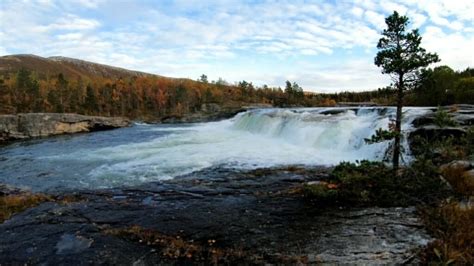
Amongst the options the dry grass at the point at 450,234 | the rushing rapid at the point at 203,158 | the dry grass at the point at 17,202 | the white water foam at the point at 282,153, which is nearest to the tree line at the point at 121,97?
the rushing rapid at the point at 203,158

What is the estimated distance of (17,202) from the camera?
402 inches

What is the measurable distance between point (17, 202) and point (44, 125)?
40.0 metres

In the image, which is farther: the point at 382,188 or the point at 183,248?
the point at 382,188

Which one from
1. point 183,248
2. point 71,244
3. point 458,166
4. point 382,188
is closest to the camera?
point 183,248

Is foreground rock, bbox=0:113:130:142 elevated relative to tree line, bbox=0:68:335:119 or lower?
lower

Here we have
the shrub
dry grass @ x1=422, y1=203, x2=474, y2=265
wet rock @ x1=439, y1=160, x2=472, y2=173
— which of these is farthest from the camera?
wet rock @ x1=439, y1=160, x2=472, y2=173

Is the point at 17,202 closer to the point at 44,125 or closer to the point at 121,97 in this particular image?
the point at 44,125

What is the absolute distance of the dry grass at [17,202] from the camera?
9391mm

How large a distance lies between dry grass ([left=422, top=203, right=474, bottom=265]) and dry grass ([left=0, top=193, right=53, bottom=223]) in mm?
9346

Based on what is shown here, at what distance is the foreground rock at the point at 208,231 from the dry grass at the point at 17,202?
32 centimetres

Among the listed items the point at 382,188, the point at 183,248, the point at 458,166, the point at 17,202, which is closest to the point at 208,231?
the point at 183,248

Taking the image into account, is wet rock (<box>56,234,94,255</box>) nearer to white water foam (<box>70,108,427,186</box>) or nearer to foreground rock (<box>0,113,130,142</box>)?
white water foam (<box>70,108,427,186</box>)

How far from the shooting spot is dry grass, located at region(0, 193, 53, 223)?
9.39 metres

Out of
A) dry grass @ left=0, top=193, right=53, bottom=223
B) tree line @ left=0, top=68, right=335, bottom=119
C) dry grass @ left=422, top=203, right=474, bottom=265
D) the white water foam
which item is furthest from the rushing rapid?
tree line @ left=0, top=68, right=335, bottom=119
